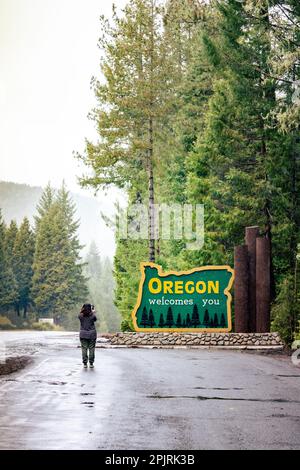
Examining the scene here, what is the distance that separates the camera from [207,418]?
473 inches

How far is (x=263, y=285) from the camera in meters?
31.7

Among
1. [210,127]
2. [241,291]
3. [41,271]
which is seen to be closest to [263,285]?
[241,291]

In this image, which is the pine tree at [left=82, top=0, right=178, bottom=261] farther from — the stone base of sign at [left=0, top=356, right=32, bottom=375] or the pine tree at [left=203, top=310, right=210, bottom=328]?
the stone base of sign at [left=0, top=356, right=32, bottom=375]

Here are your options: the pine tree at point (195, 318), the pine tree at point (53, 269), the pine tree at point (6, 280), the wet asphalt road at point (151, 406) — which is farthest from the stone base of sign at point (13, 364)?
the pine tree at point (53, 269)

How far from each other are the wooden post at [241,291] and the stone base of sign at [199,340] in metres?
0.61

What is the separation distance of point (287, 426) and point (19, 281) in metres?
89.2

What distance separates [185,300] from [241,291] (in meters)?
2.38

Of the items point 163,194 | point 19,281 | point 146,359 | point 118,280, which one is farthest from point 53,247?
point 146,359

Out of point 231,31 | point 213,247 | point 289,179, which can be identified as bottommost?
point 213,247

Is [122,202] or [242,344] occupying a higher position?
[122,202]

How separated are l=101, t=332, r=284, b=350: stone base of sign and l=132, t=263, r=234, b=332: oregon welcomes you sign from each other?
45 centimetres

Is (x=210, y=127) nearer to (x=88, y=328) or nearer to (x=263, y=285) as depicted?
(x=263, y=285)

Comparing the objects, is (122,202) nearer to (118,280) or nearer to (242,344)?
(118,280)
